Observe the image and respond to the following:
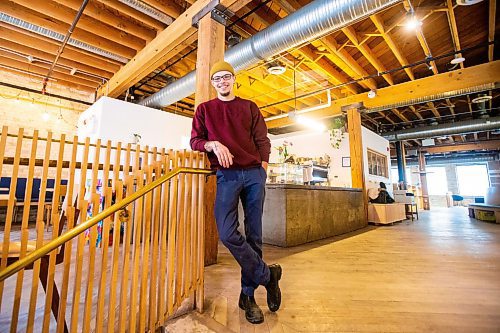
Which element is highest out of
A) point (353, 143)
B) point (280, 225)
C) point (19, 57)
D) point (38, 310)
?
point (19, 57)

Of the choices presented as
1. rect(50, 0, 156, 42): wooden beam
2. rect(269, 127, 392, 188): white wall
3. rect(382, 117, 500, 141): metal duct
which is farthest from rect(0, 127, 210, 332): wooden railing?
rect(382, 117, 500, 141): metal duct

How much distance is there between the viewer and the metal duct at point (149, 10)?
11.0 feet

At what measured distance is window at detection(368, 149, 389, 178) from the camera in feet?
23.9

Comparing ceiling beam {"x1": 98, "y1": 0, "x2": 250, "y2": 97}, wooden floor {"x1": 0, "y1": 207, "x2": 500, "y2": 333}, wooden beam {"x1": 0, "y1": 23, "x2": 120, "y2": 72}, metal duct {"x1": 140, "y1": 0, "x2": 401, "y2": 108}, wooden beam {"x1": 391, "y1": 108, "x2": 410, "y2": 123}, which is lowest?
wooden floor {"x1": 0, "y1": 207, "x2": 500, "y2": 333}

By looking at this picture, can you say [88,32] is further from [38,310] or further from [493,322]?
[493,322]

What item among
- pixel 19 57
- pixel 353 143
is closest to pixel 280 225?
pixel 353 143

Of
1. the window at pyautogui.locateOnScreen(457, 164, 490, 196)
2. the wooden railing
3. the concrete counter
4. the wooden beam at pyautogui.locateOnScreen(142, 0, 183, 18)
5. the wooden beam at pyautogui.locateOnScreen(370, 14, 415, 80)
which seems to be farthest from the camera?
the window at pyautogui.locateOnScreen(457, 164, 490, 196)

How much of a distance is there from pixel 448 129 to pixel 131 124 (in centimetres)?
959

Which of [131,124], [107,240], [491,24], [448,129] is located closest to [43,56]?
[131,124]

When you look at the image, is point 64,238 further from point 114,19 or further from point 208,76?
point 114,19

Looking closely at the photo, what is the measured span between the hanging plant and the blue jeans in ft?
20.8

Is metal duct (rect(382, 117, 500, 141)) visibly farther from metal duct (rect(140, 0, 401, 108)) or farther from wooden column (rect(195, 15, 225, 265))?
wooden column (rect(195, 15, 225, 265))

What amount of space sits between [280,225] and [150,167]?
2.49 metres

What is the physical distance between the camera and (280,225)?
3553mm
